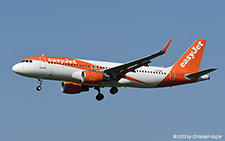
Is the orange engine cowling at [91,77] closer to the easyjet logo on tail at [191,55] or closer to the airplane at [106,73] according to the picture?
the airplane at [106,73]

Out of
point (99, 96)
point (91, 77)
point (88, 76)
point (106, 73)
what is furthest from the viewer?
point (99, 96)

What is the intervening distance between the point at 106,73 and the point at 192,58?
12.5 m

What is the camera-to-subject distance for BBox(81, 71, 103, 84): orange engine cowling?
47.3 m

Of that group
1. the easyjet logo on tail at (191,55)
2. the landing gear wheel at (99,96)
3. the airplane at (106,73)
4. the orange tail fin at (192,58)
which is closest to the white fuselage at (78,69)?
the airplane at (106,73)

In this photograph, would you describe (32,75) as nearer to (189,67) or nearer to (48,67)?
(48,67)

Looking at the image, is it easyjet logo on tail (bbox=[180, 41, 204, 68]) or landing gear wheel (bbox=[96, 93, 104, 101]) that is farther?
easyjet logo on tail (bbox=[180, 41, 204, 68])

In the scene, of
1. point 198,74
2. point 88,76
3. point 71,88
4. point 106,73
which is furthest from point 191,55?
point 71,88

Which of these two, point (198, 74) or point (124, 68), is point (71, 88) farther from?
point (198, 74)

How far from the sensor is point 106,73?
4881 centimetres

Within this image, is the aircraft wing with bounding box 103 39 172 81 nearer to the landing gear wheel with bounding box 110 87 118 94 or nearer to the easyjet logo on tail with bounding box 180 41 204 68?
the landing gear wheel with bounding box 110 87 118 94

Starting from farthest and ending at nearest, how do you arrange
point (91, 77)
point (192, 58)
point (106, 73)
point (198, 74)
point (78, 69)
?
point (192, 58) < point (198, 74) < point (106, 73) < point (78, 69) < point (91, 77)

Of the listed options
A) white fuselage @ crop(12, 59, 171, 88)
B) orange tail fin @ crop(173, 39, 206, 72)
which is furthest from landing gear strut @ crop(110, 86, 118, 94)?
orange tail fin @ crop(173, 39, 206, 72)

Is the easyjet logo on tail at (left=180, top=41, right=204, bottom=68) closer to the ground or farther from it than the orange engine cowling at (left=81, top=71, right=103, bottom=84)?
farther from it

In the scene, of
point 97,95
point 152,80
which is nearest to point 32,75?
point 97,95
